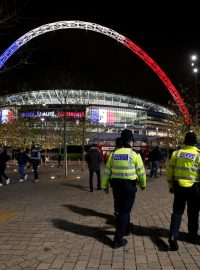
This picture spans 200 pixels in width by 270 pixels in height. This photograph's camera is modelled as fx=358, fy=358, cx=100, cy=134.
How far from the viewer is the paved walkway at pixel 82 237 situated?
5336 mm

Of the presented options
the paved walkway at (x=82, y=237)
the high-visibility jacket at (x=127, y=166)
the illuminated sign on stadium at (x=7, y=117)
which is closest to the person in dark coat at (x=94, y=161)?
the paved walkway at (x=82, y=237)

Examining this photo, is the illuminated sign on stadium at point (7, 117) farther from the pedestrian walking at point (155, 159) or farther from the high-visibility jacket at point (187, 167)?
the high-visibility jacket at point (187, 167)

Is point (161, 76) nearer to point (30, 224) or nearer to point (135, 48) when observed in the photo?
point (135, 48)

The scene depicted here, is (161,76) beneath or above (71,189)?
above

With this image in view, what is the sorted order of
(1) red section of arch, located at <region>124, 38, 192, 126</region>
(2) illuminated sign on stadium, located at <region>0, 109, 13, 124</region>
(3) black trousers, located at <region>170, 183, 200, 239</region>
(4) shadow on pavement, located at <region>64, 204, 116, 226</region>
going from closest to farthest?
(3) black trousers, located at <region>170, 183, 200, 239</region>
(4) shadow on pavement, located at <region>64, 204, 116, 226</region>
(2) illuminated sign on stadium, located at <region>0, 109, 13, 124</region>
(1) red section of arch, located at <region>124, 38, 192, 126</region>

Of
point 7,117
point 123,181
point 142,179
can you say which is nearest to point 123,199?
point 123,181

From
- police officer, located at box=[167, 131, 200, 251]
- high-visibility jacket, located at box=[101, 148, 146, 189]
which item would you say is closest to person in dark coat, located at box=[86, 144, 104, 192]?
high-visibility jacket, located at box=[101, 148, 146, 189]

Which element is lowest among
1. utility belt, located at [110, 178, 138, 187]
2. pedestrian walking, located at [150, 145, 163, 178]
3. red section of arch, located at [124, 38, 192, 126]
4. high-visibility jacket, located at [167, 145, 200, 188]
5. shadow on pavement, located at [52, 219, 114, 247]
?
shadow on pavement, located at [52, 219, 114, 247]

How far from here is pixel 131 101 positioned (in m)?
124

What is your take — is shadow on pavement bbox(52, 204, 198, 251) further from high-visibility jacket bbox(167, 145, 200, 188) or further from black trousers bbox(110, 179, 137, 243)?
high-visibility jacket bbox(167, 145, 200, 188)

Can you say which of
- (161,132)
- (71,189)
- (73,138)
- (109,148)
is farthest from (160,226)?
(161,132)

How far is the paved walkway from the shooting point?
5336 millimetres

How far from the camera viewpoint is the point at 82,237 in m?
6.72

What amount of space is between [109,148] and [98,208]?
27479mm
